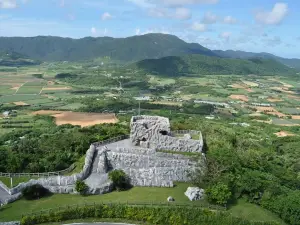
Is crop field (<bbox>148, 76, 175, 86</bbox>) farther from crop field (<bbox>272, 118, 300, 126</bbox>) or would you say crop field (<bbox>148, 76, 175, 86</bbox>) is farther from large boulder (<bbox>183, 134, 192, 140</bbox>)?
large boulder (<bbox>183, 134, 192, 140</bbox>)

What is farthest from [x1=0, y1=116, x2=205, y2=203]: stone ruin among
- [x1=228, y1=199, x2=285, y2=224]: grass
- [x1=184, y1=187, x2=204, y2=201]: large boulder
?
[x1=228, y1=199, x2=285, y2=224]: grass

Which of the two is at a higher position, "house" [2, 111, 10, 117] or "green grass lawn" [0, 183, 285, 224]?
"green grass lawn" [0, 183, 285, 224]

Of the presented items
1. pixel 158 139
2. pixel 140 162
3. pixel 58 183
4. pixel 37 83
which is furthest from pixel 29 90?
pixel 58 183

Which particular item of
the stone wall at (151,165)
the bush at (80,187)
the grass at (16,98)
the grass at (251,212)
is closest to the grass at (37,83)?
the grass at (16,98)

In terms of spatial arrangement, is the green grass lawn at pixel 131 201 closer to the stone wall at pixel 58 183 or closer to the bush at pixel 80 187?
the bush at pixel 80 187

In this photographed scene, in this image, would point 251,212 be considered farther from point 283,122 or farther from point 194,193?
point 283,122

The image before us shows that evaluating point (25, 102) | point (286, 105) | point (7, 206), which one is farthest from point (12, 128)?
point (286, 105)

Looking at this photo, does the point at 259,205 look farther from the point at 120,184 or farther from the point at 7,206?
the point at 7,206
